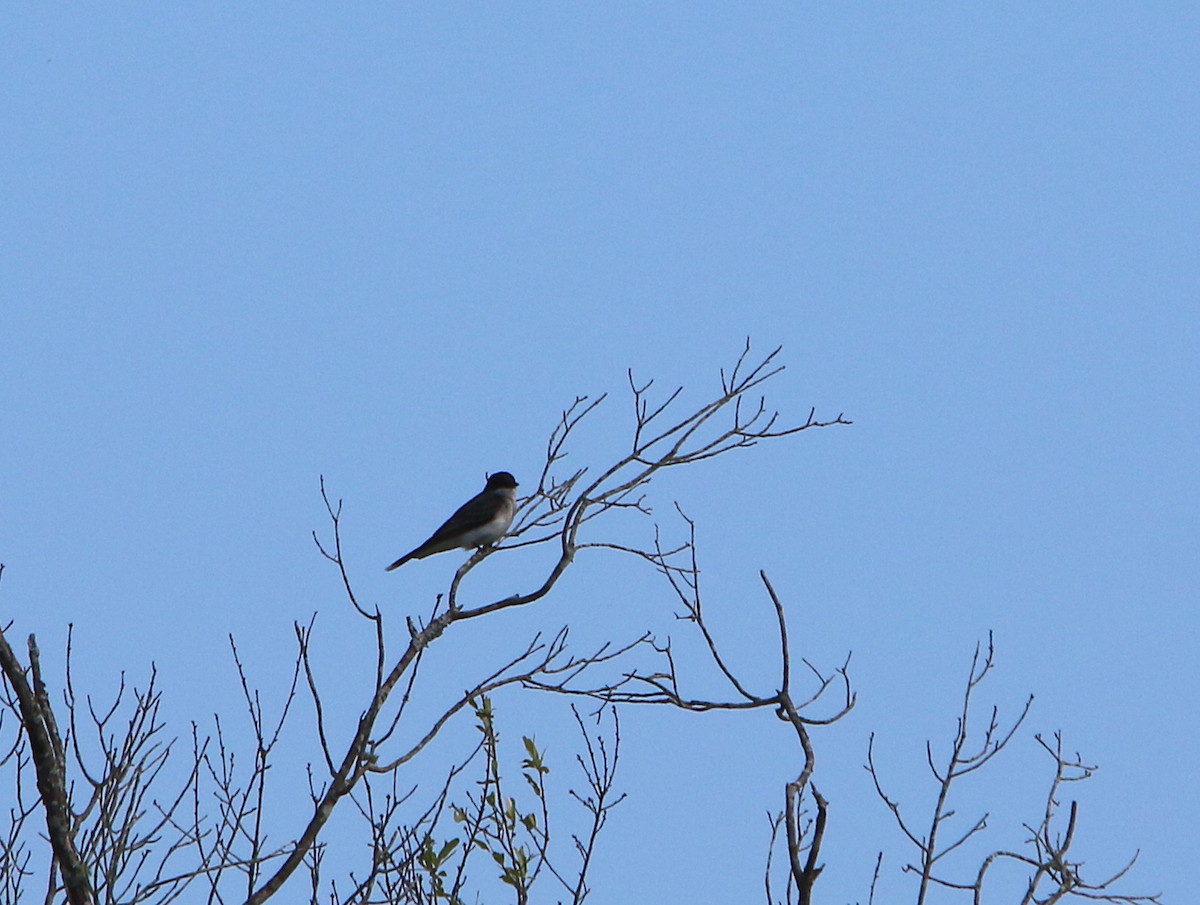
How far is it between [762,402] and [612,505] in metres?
0.80

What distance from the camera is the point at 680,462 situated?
6777 mm

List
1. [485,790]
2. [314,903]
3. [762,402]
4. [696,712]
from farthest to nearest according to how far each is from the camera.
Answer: [762,402] < [485,790] < [314,903] < [696,712]

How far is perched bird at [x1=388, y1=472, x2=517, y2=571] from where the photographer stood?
39.7 feet

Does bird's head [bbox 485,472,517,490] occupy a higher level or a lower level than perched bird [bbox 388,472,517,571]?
higher

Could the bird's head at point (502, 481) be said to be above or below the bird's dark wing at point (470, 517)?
above

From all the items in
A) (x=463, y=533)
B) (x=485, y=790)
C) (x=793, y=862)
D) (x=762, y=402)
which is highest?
(x=463, y=533)

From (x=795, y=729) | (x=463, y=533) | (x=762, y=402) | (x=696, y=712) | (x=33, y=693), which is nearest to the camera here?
(x=795, y=729)

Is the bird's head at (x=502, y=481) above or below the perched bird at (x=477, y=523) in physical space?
above

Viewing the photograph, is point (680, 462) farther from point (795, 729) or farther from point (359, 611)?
point (795, 729)

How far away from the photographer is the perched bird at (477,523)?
12102mm

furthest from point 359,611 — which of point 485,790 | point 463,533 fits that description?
point 463,533

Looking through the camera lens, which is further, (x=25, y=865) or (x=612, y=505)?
(x=612, y=505)

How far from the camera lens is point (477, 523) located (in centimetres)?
1225

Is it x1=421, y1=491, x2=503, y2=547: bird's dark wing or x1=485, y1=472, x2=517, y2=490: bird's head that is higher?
x1=485, y1=472, x2=517, y2=490: bird's head
